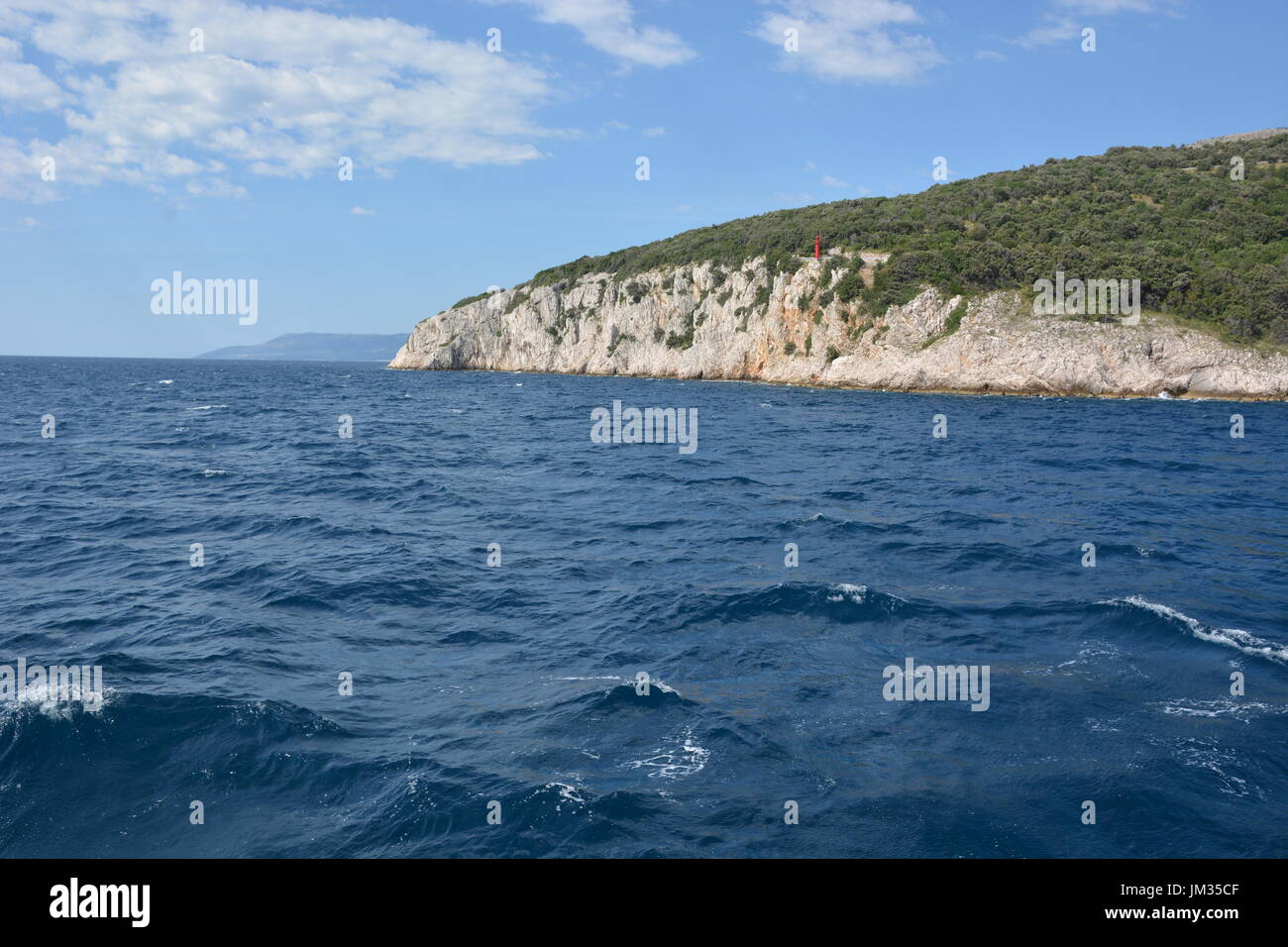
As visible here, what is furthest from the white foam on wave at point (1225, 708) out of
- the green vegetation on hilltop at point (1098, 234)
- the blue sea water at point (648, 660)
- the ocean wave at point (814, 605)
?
the green vegetation on hilltop at point (1098, 234)

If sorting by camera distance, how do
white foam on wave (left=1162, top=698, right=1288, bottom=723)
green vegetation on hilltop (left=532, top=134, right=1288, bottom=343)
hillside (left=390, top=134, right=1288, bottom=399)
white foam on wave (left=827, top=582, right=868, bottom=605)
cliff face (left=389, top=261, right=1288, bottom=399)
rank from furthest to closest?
green vegetation on hilltop (left=532, top=134, right=1288, bottom=343), hillside (left=390, top=134, right=1288, bottom=399), cliff face (left=389, top=261, right=1288, bottom=399), white foam on wave (left=827, top=582, right=868, bottom=605), white foam on wave (left=1162, top=698, right=1288, bottom=723)

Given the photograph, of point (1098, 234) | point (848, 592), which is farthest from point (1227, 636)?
point (1098, 234)

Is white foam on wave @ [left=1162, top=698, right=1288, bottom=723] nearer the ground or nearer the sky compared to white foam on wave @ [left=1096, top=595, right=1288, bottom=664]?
nearer the ground

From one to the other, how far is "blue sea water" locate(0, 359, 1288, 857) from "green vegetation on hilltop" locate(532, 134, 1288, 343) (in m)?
43.6

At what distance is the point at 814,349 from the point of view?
3253 inches

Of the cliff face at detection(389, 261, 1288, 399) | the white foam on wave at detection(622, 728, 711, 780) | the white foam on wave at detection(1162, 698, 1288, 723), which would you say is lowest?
the white foam on wave at detection(622, 728, 711, 780)

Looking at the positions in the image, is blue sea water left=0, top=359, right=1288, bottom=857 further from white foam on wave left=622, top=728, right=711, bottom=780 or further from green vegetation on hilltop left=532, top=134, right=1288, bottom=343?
green vegetation on hilltop left=532, top=134, right=1288, bottom=343

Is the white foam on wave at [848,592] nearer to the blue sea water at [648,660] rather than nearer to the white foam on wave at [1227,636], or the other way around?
the blue sea water at [648,660]

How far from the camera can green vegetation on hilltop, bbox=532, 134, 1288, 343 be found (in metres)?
66.8

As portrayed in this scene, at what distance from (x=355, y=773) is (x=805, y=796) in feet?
19.8

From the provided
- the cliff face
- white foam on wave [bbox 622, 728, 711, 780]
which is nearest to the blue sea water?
white foam on wave [bbox 622, 728, 711, 780]

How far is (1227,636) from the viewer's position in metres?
14.8

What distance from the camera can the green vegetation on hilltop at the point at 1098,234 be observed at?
6675 centimetres
